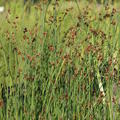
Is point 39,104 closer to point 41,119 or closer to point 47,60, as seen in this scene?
point 41,119

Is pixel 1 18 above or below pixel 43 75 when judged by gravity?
above

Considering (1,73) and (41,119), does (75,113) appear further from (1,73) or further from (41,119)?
(1,73)

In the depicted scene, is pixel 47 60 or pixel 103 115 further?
pixel 47 60

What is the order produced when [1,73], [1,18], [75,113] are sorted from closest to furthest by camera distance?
[75,113]
[1,73]
[1,18]

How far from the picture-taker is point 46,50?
2.84 metres

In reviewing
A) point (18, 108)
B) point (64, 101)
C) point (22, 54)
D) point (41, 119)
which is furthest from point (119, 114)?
point (22, 54)

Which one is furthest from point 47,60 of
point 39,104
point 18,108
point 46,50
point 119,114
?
point 119,114

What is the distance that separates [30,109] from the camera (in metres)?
2.40

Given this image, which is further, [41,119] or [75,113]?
[75,113]

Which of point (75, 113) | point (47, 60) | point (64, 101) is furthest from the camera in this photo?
point (47, 60)

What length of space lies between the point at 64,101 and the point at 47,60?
568 millimetres

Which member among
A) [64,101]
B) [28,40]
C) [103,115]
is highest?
[28,40]

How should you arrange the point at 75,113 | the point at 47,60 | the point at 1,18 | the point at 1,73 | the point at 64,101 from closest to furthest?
the point at 64,101 < the point at 75,113 < the point at 47,60 < the point at 1,73 < the point at 1,18

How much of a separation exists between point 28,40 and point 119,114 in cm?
87
